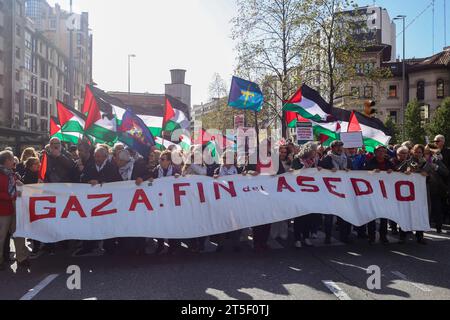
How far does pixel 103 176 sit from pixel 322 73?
63.1 ft

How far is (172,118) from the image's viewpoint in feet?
38.8

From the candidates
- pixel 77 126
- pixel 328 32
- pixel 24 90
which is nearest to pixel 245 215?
pixel 77 126

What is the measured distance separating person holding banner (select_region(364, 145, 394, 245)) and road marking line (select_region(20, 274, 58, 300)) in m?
5.36

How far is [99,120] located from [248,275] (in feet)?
16.0

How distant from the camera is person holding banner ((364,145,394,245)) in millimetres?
8703

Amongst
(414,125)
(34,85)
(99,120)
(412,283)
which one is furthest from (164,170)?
(34,85)

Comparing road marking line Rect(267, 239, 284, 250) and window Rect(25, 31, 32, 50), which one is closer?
road marking line Rect(267, 239, 284, 250)

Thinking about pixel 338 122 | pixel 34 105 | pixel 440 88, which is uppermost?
pixel 440 88

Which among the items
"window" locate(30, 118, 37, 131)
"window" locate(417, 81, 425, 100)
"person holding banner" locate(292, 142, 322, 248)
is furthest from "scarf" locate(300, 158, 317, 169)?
"window" locate(30, 118, 37, 131)

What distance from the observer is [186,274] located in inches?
260

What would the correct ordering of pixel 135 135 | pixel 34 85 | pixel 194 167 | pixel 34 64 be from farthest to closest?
pixel 34 85 → pixel 34 64 → pixel 135 135 → pixel 194 167

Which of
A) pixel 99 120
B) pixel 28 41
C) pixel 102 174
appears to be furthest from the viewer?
pixel 28 41

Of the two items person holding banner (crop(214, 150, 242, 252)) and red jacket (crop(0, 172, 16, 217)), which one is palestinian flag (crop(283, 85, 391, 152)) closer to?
person holding banner (crop(214, 150, 242, 252))

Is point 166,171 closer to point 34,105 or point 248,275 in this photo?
point 248,275
